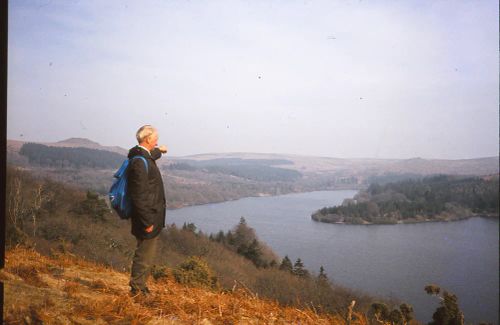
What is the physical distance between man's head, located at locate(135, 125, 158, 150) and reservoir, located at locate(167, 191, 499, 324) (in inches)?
1331

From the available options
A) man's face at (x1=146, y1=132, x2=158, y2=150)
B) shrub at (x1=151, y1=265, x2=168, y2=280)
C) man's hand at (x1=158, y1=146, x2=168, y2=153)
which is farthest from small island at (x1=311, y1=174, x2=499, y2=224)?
man's face at (x1=146, y1=132, x2=158, y2=150)

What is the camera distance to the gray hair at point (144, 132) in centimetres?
288

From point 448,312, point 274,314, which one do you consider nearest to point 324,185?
point 448,312

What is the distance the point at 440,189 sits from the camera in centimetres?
7925

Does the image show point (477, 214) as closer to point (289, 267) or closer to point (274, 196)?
point (289, 267)

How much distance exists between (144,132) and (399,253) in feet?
174

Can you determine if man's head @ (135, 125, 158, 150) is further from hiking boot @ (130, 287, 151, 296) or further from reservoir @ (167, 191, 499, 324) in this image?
reservoir @ (167, 191, 499, 324)

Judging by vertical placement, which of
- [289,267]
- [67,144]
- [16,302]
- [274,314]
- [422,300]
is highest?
[67,144]

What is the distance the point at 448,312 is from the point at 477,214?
61.1 m

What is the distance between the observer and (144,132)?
290 cm

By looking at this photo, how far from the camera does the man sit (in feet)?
8.84

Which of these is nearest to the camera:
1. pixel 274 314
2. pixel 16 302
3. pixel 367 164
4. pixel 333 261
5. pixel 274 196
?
pixel 16 302

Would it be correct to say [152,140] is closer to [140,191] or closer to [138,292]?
[140,191]

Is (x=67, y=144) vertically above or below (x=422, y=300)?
above
